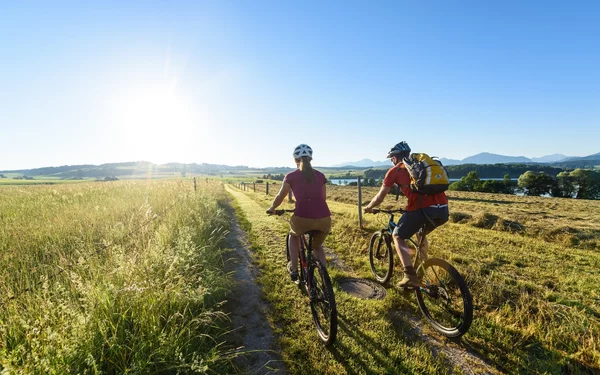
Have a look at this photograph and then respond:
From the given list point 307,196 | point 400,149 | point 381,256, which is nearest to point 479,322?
point 381,256

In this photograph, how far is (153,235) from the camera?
20.0ft

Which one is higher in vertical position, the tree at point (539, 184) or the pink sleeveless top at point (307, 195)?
the pink sleeveless top at point (307, 195)

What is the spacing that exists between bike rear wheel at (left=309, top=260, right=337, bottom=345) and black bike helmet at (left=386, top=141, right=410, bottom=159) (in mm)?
2587

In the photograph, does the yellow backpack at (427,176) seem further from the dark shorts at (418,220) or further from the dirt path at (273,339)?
the dirt path at (273,339)

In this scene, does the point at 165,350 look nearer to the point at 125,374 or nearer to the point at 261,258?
the point at 125,374

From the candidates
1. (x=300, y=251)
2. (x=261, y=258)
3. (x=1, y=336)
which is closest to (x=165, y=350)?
(x=1, y=336)

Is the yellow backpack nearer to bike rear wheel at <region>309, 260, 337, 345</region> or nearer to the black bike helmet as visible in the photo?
the black bike helmet

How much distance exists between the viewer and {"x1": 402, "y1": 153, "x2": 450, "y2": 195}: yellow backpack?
403 centimetres

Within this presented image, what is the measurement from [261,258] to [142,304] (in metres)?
4.34

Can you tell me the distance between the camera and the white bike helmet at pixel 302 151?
4.43 meters

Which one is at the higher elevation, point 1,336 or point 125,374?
point 1,336

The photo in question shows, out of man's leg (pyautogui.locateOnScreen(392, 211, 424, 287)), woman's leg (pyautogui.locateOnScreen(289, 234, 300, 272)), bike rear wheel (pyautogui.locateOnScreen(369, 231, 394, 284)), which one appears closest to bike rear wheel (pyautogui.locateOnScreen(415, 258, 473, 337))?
man's leg (pyautogui.locateOnScreen(392, 211, 424, 287))

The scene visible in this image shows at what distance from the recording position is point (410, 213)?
4.38m

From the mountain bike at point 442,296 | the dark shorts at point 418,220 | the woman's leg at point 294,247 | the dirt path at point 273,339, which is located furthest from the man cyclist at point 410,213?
the woman's leg at point 294,247
